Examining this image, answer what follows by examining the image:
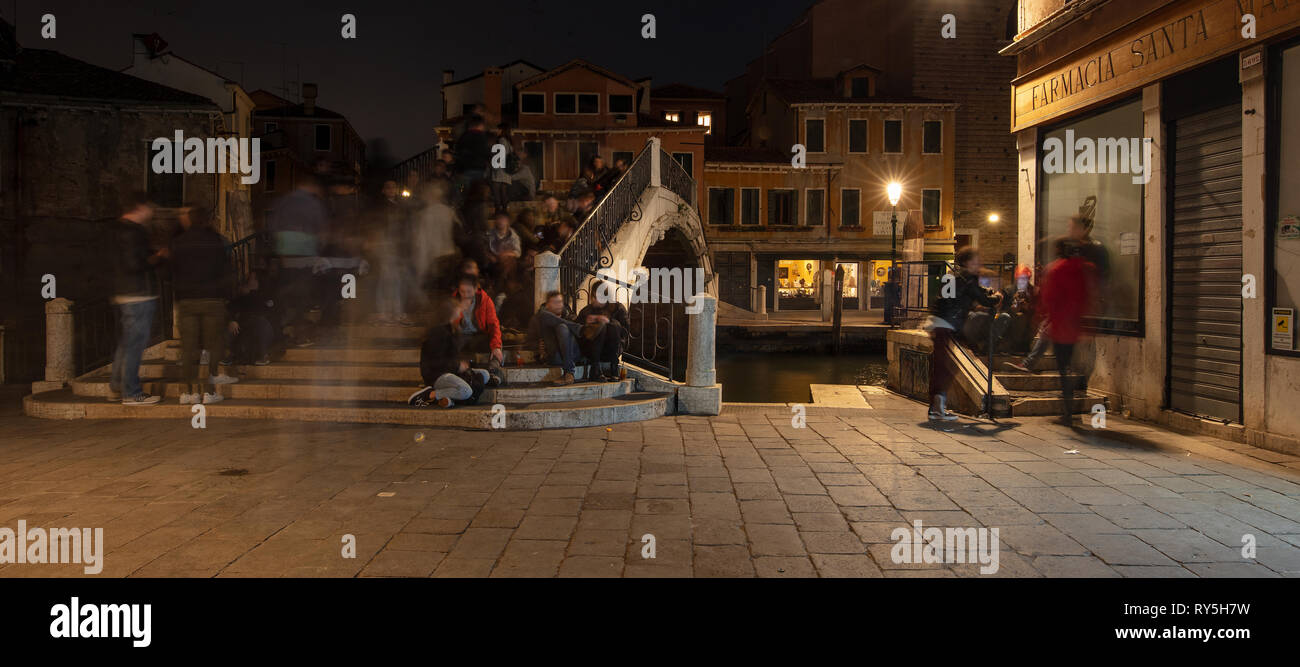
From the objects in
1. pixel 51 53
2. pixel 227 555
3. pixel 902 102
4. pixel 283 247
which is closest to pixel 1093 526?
pixel 227 555

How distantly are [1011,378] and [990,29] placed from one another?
3296 cm

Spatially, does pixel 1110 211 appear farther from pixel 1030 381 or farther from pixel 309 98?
pixel 309 98

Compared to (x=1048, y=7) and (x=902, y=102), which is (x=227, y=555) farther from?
(x=902, y=102)

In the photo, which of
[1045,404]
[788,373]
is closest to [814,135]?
[788,373]

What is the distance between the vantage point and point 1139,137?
8422mm

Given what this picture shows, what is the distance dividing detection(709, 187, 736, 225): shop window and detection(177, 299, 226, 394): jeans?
27.7 metres

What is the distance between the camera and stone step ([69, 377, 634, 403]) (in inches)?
312

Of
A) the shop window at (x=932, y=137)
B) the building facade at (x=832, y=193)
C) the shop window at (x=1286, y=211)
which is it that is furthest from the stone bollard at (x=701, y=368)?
the shop window at (x=932, y=137)

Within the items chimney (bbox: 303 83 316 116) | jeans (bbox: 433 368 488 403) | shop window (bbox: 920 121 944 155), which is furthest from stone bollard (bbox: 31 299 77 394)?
chimney (bbox: 303 83 316 116)

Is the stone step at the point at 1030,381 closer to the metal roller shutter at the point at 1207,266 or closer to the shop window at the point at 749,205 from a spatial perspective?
the metal roller shutter at the point at 1207,266

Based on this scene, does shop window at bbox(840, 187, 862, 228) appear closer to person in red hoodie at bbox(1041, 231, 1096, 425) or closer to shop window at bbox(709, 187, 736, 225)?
shop window at bbox(709, 187, 736, 225)

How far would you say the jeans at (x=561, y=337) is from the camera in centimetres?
835

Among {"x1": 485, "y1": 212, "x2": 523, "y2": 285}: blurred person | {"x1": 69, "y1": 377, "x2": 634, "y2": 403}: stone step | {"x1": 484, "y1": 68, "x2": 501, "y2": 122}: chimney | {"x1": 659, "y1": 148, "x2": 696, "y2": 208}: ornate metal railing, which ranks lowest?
{"x1": 69, "y1": 377, "x2": 634, "y2": 403}: stone step

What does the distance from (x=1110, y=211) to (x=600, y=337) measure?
6115 mm
